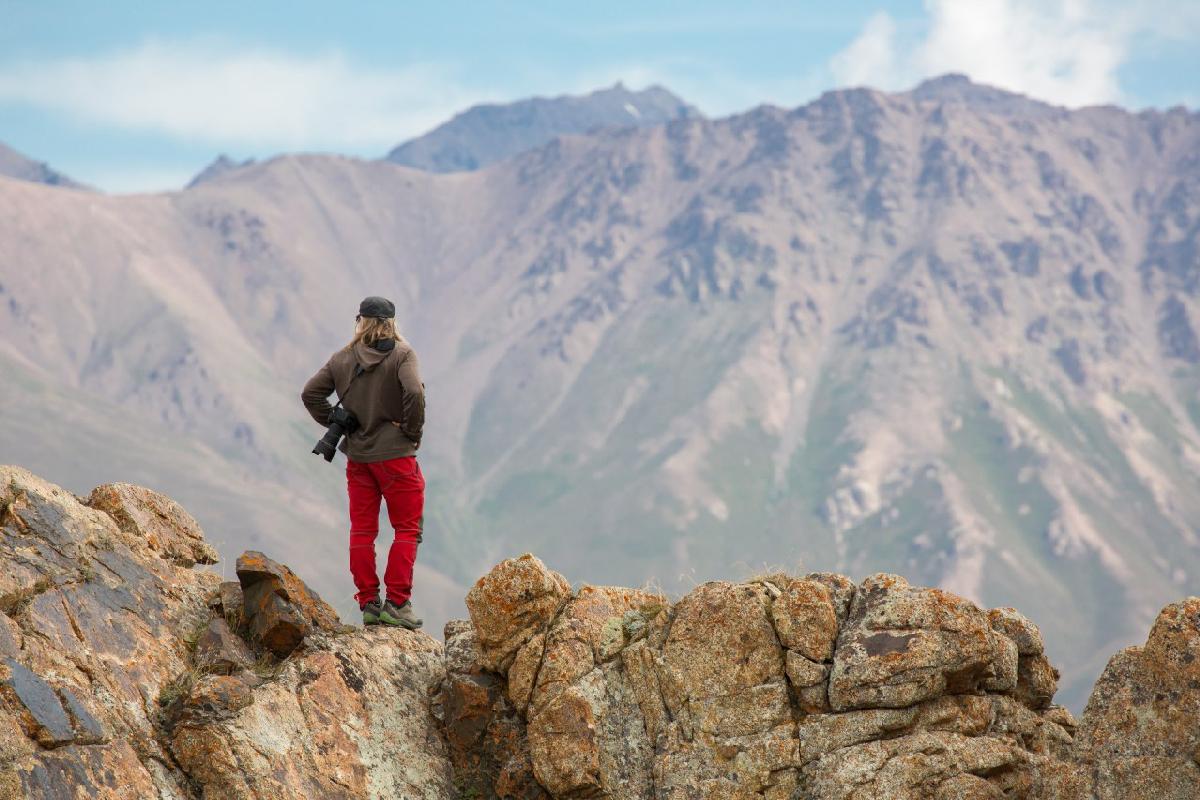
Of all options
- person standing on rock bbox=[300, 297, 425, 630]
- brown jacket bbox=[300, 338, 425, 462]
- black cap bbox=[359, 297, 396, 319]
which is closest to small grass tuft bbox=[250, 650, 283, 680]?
person standing on rock bbox=[300, 297, 425, 630]

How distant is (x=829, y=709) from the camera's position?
14.4 metres

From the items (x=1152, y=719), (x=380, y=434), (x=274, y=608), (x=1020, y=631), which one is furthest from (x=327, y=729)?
(x=1152, y=719)

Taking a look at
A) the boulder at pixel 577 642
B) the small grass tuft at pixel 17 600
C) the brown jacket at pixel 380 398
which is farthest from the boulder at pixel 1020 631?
the small grass tuft at pixel 17 600

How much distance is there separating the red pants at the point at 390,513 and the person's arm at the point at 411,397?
1.79 feet

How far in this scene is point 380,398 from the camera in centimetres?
1662

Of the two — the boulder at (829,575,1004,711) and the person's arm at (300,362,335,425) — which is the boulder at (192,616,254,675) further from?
the boulder at (829,575,1004,711)

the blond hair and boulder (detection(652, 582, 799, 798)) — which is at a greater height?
the blond hair

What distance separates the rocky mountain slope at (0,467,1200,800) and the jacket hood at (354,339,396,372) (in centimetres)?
309

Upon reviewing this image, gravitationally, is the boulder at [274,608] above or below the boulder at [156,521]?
below

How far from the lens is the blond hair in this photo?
16547mm

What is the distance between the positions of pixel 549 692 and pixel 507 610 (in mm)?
1244

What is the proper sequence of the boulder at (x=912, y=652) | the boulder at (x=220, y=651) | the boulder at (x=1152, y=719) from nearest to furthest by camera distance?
the boulder at (x=1152, y=719)
the boulder at (x=912, y=652)
the boulder at (x=220, y=651)

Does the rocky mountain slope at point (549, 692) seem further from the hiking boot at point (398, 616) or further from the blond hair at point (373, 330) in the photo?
the blond hair at point (373, 330)

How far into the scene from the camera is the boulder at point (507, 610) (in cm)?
1569
